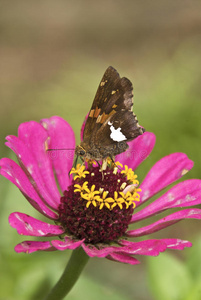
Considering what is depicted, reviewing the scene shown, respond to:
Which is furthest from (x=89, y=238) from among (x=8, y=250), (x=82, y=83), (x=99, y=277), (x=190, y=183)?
(x=82, y=83)

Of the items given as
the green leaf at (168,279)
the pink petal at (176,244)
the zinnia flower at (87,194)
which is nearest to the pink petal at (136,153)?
the zinnia flower at (87,194)

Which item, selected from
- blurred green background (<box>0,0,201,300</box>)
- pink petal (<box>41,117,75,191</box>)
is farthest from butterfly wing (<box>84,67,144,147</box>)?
blurred green background (<box>0,0,201,300</box>)

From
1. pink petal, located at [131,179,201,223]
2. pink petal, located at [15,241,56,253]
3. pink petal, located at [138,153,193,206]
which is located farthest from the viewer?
pink petal, located at [138,153,193,206]

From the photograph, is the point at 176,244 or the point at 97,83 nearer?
the point at 176,244

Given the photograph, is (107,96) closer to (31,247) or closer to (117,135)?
(117,135)

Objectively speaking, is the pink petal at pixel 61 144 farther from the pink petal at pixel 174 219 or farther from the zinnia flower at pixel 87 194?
the pink petal at pixel 174 219

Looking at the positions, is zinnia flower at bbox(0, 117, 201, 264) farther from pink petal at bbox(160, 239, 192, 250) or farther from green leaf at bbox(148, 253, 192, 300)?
green leaf at bbox(148, 253, 192, 300)

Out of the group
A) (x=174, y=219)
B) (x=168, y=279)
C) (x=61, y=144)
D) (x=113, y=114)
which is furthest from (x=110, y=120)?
(x=168, y=279)
